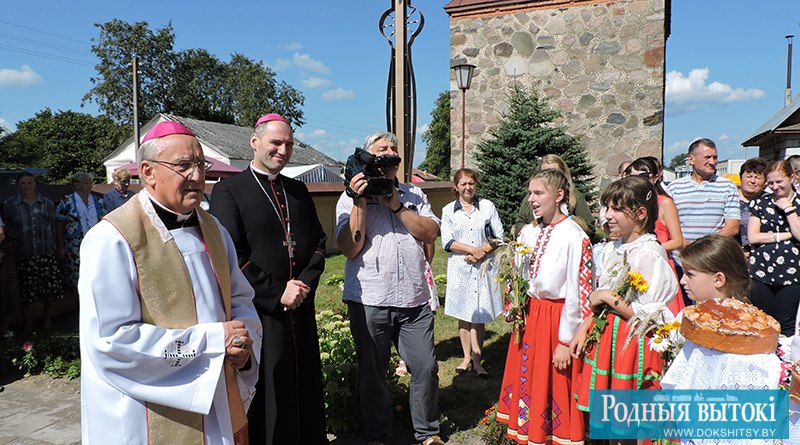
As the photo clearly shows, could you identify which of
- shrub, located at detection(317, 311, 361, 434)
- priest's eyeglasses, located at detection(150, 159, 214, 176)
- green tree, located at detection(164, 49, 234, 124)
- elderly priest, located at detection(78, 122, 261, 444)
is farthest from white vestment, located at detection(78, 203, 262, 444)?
green tree, located at detection(164, 49, 234, 124)

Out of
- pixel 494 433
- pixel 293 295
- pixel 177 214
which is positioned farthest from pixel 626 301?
pixel 177 214

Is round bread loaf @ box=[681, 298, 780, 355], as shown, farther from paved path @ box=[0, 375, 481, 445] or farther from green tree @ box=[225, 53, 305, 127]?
green tree @ box=[225, 53, 305, 127]

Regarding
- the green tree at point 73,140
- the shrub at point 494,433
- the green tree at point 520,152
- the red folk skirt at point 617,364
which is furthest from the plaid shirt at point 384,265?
the green tree at point 73,140

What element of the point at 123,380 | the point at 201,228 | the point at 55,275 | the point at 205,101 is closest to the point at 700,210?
the point at 201,228

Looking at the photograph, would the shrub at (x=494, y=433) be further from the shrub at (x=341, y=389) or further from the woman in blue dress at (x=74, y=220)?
the woman in blue dress at (x=74, y=220)

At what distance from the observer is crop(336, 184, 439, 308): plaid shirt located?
3.41 m

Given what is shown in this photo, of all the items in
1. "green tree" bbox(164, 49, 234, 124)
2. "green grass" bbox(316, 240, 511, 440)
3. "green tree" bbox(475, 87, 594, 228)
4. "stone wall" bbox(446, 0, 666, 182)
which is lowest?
"green grass" bbox(316, 240, 511, 440)

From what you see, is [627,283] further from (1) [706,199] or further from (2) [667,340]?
(1) [706,199]

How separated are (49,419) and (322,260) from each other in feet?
9.19

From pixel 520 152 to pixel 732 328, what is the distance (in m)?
7.92

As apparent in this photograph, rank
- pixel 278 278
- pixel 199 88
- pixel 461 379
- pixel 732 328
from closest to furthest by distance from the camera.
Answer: pixel 732 328, pixel 278 278, pixel 461 379, pixel 199 88

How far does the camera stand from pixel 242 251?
3.03m

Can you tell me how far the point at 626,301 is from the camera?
2.96m

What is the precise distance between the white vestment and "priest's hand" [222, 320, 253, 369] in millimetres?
25
